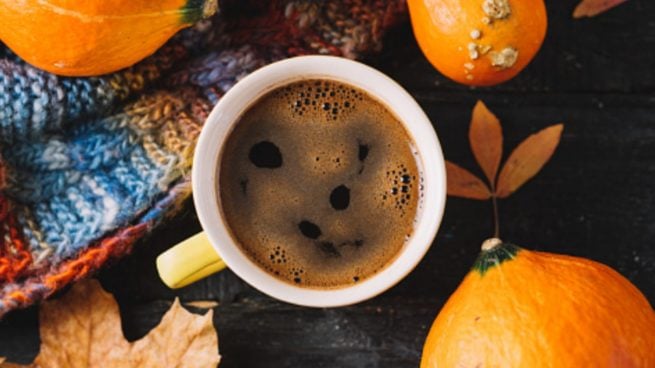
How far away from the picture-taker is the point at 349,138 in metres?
0.94

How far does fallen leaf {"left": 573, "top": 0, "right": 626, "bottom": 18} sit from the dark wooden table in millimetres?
11

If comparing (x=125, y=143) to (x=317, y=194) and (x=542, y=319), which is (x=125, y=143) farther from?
(x=542, y=319)

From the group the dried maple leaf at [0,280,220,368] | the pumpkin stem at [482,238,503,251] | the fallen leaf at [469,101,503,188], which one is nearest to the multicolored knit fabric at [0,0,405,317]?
the dried maple leaf at [0,280,220,368]

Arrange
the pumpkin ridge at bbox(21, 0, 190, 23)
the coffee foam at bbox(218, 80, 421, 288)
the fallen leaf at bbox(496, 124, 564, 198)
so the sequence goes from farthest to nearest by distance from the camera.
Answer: the fallen leaf at bbox(496, 124, 564, 198) → the coffee foam at bbox(218, 80, 421, 288) → the pumpkin ridge at bbox(21, 0, 190, 23)

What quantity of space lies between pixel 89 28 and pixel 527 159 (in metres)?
0.52

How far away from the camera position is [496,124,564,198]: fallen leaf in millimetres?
1028

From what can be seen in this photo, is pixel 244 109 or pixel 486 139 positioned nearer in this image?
pixel 244 109

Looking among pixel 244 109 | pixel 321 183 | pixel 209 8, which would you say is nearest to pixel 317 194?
pixel 321 183

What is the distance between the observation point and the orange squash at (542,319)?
0.85 metres

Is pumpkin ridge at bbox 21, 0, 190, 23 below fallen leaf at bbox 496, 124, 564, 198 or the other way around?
the other way around

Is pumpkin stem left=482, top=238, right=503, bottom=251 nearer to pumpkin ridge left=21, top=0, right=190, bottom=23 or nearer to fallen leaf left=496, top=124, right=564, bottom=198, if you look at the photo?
fallen leaf left=496, top=124, right=564, bottom=198

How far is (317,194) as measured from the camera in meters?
0.93

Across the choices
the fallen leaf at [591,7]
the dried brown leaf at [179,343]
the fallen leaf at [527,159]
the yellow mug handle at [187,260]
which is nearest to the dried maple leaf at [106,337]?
the dried brown leaf at [179,343]

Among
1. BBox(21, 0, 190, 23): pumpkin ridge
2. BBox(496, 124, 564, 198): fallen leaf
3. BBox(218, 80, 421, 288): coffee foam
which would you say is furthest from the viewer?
BBox(496, 124, 564, 198): fallen leaf
